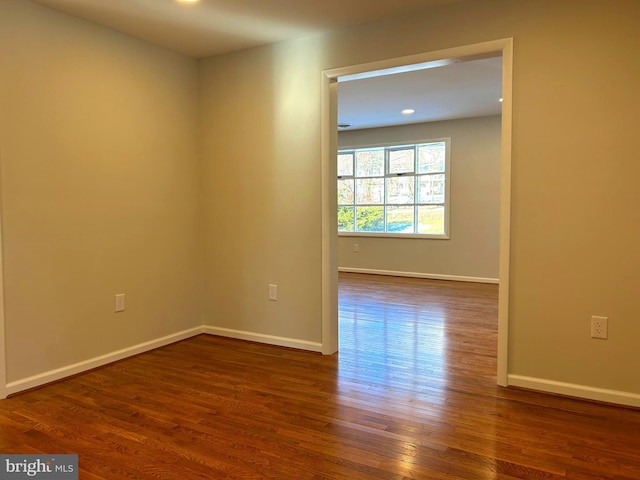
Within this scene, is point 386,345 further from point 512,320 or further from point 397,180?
point 397,180

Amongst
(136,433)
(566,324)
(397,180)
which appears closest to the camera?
(136,433)

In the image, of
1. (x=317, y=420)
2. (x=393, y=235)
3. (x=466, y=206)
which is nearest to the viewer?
(x=317, y=420)

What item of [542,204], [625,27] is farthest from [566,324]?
[625,27]

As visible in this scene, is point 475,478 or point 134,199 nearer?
point 475,478

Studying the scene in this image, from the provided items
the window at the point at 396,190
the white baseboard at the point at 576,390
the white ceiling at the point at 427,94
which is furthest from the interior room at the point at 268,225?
the window at the point at 396,190

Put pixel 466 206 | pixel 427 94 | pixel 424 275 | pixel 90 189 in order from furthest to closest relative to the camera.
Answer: pixel 424 275 → pixel 466 206 → pixel 427 94 → pixel 90 189

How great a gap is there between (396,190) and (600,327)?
5.11 m

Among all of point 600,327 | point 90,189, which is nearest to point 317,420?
point 600,327

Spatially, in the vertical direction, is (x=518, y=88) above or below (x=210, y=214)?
above

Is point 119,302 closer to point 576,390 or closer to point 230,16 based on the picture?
point 230,16

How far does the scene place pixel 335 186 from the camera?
11.2ft

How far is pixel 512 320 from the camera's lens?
2.78 m

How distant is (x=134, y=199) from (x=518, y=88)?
2.74 metres

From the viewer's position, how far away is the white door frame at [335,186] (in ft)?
8.93
